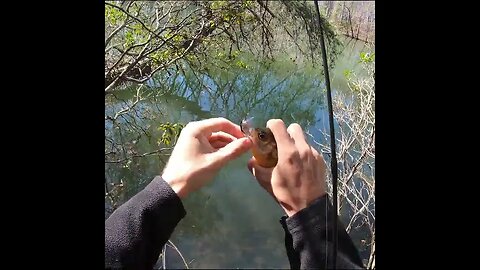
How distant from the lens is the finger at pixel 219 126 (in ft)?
3.71

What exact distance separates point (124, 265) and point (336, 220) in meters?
0.39

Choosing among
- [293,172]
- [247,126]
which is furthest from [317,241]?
[247,126]

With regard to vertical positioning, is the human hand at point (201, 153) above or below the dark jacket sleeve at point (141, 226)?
above

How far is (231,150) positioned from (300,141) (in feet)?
0.43

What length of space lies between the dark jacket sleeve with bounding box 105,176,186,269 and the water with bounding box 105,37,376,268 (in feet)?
0.16

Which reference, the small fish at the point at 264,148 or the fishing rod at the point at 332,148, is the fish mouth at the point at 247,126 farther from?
the fishing rod at the point at 332,148

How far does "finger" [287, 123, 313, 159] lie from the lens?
1103mm

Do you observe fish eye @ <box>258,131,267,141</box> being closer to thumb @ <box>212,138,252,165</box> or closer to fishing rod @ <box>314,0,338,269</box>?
thumb @ <box>212,138,252,165</box>

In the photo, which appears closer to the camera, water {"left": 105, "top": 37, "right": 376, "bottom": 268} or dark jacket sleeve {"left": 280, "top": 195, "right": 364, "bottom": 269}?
dark jacket sleeve {"left": 280, "top": 195, "right": 364, "bottom": 269}

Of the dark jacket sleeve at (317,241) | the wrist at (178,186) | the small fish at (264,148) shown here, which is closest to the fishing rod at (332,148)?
the dark jacket sleeve at (317,241)

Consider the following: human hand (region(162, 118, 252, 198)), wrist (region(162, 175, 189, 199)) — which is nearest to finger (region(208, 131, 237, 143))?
human hand (region(162, 118, 252, 198))
